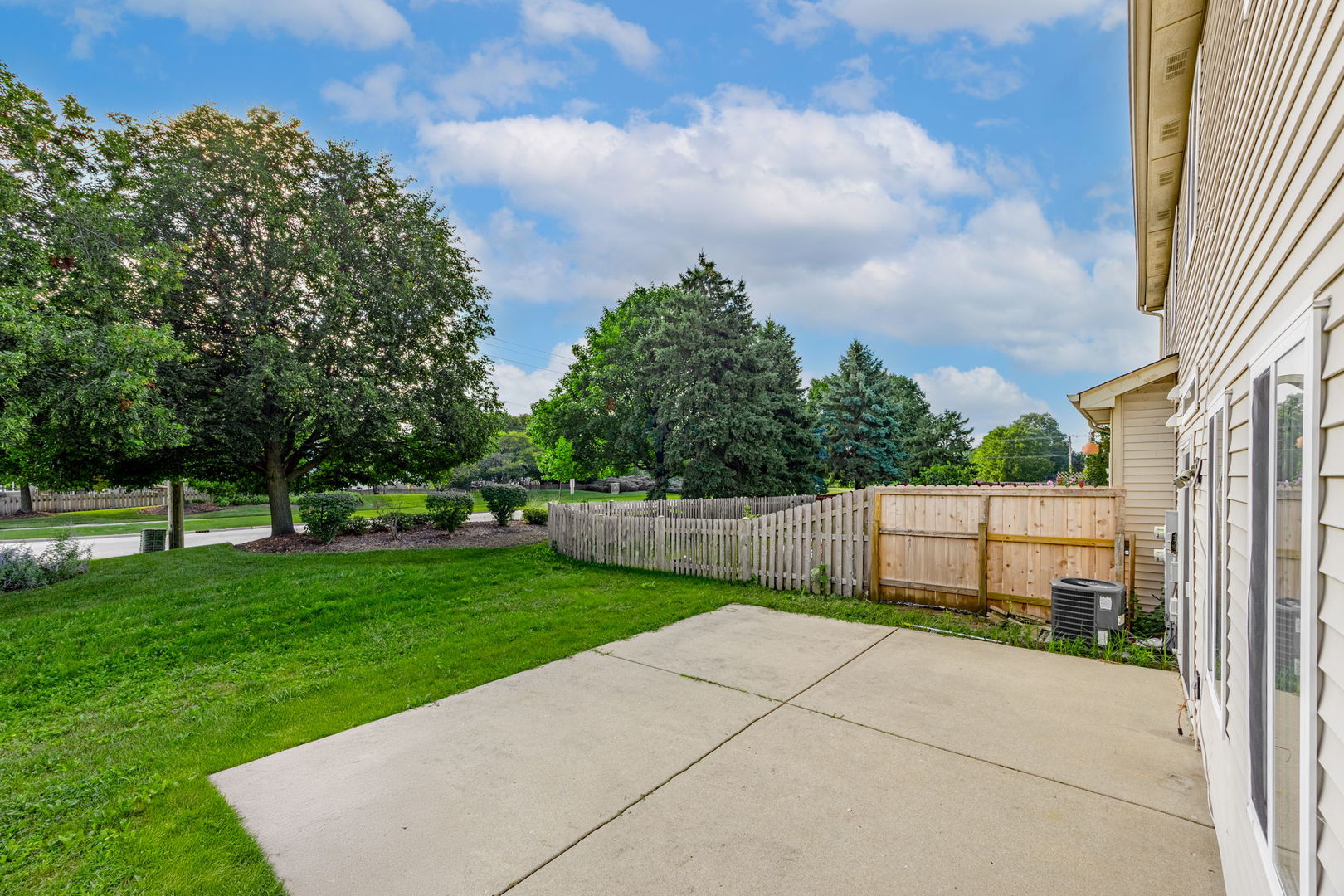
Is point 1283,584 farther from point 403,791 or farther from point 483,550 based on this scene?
point 483,550

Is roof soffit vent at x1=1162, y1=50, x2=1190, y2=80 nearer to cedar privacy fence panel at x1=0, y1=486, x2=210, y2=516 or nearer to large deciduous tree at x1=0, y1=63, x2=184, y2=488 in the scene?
large deciduous tree at x1=0, y1=63, x2=184, y2=488

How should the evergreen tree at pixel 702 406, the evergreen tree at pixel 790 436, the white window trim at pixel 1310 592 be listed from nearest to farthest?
the white window trim at pixel 1310 592 < the evergreen tree at pixel 702 406 < the evergreen tree at pixel 790 436

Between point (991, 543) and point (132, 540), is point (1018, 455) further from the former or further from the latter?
point (132, 540)

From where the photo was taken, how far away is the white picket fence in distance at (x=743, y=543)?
289 inches

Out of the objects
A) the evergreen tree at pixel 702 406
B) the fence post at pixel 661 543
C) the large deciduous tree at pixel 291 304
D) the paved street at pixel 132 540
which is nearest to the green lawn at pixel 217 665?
the fence post at pixel 661 543

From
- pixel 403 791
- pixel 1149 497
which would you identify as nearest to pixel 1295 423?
pixel 403 791

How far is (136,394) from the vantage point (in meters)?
8.41

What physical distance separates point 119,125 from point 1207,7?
1717 centimetres

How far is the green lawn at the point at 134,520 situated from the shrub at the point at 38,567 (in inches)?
215

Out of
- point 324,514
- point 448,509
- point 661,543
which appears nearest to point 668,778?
point 661,543

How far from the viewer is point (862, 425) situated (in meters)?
24.6

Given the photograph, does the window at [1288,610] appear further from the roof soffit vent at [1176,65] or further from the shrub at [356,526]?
the shrub at [356,526]

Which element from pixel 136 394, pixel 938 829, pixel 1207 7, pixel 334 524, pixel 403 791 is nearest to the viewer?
pixel 938 829

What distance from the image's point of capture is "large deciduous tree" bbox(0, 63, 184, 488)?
718 centimetres
